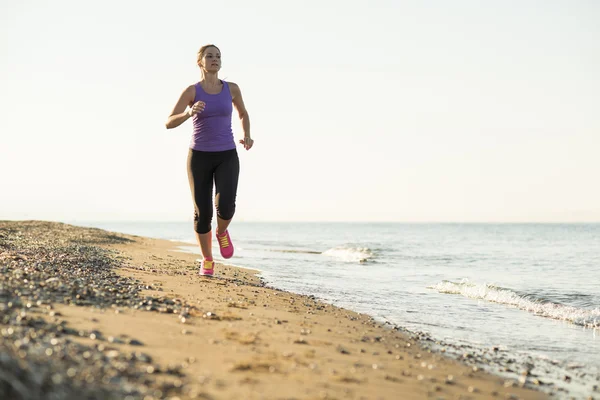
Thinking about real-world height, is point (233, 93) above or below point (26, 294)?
above

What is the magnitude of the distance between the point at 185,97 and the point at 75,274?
2893 millimetres

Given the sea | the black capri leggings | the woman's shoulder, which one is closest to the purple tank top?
the black capri leggings

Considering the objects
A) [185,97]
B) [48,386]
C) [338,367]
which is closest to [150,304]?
[338,367]

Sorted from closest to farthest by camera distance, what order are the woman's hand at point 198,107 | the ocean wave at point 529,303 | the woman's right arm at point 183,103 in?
the woman's hand at point 198,107, the woman's right arm at point 183,103, the ocean wave at point 529,303

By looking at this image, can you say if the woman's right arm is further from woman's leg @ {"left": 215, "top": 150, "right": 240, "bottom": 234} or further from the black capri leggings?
woman's leg @ {"left": 215, "top": 150, "right": 240, "bottom": 234}

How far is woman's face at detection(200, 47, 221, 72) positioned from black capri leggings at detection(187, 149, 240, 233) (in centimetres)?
120

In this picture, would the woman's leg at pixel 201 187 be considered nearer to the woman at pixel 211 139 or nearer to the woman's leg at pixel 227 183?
the woman at pixel 211 139

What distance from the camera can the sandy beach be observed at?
318 cm

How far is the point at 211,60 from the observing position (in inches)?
311

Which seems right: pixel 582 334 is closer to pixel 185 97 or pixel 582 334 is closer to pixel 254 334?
pixel 254 334

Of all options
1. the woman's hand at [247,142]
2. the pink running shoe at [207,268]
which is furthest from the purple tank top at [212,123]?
the pink running shoe at [207,268]

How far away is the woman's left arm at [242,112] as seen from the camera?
327 inches

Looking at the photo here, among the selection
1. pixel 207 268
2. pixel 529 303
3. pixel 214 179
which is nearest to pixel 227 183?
pixel 214 179

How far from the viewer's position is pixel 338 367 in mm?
4172
